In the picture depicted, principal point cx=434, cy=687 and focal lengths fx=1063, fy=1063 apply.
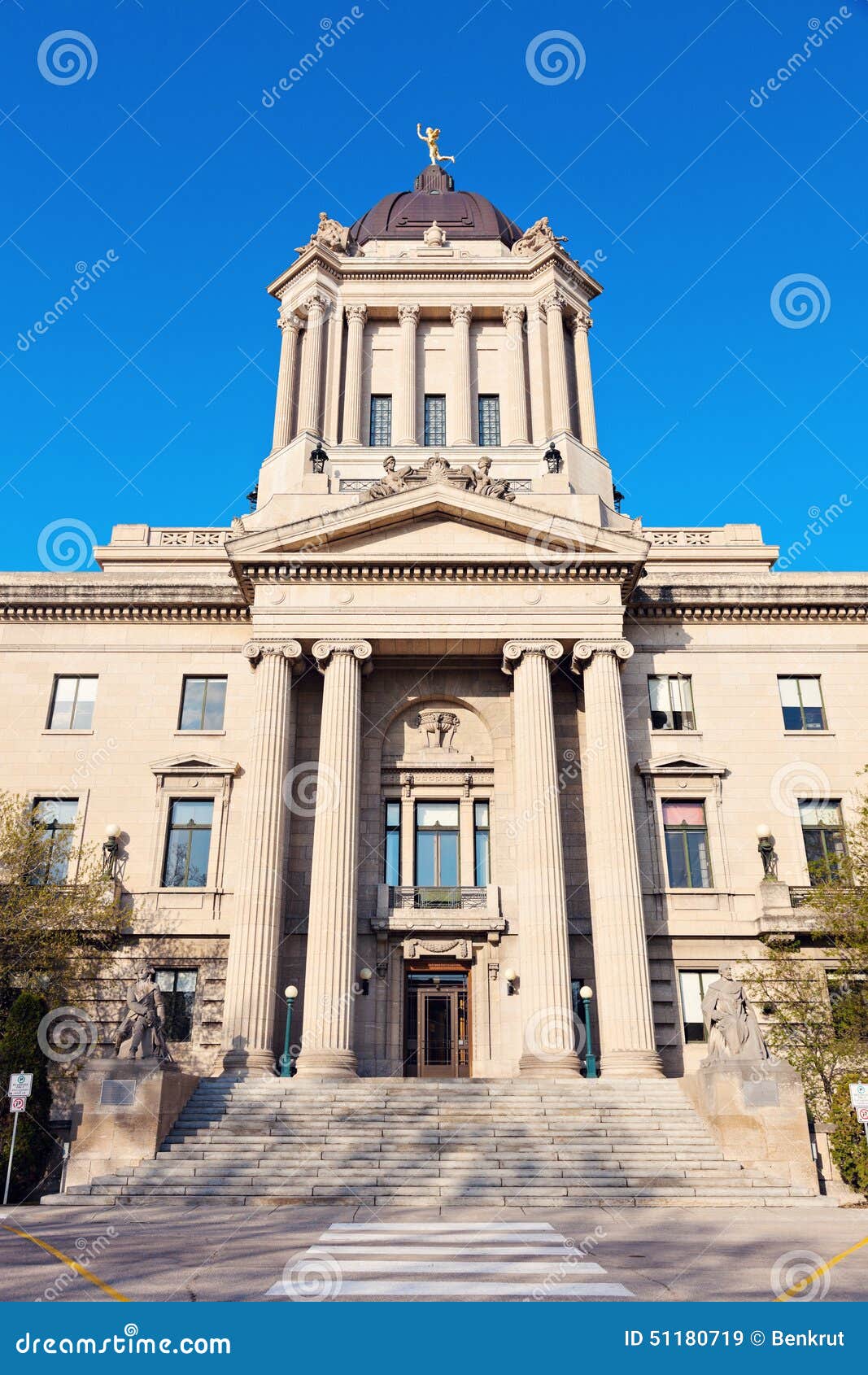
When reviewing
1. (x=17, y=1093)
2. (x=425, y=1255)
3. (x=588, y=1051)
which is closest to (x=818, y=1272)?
(x=425, y=1255)

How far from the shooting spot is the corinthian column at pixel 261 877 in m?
28.4

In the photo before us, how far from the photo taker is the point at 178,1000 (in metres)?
31.8

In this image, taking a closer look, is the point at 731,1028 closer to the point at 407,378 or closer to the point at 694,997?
the point at 694,997

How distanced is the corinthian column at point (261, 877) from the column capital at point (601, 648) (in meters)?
8.75

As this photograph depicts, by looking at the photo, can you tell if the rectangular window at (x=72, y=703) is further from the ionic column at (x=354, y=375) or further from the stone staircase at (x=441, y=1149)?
the ionic column at (x=354, y=375)

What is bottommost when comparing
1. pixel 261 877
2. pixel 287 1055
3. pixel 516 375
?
pixel 287 1055

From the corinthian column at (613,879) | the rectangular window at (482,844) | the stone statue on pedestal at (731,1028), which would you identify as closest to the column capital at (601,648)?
the corinthian column at (613,879)

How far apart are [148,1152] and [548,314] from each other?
38284 millimetres

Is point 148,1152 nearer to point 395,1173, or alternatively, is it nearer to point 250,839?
point 395,1173

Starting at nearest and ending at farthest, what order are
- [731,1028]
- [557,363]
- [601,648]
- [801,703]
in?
[731,1028]
[601,648]
[801,703]
[557,363]

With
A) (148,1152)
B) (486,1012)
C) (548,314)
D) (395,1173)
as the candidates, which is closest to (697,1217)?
(395,1173)

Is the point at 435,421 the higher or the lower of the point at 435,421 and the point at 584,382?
the lower

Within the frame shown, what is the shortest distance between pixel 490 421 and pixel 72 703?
22.1 m

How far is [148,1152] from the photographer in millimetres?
22562
